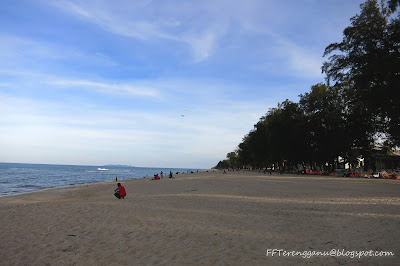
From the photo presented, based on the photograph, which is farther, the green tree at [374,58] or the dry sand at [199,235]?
the green tree at [374,58]

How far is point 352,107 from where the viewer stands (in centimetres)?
4084

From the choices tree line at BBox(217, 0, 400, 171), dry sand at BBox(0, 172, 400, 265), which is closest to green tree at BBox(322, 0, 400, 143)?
tree line at BBox(217, 0, 400, 171)

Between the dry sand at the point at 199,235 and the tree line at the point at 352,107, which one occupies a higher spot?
the tree line at the point at 352,107

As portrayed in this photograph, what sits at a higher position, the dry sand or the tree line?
the tree line

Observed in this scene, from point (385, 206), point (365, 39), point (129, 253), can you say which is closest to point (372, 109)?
point (365, 39)

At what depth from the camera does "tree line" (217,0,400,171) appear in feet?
86.3

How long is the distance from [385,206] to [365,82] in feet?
62.7

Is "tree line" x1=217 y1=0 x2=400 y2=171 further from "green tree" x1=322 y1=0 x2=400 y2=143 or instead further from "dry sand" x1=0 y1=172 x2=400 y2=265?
"dry sand" x1=0 y1=172 x2=400 y2=265

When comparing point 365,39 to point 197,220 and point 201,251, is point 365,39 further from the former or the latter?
point 201,251

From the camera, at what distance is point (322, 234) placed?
25.5 feet

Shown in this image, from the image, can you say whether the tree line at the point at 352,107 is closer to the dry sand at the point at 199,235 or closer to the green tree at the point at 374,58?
the green tree at the point at 374,58

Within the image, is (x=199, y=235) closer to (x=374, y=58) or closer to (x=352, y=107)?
(x=374, y=58)

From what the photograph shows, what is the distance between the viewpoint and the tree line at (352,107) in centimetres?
2631

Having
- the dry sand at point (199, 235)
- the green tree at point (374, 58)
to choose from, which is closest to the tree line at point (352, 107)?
the green tree at point (374, 58)
